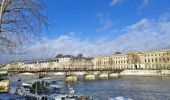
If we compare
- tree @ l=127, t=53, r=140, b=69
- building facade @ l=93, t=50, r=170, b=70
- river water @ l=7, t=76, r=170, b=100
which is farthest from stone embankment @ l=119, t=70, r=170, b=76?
river water @ l=7, t=76, r=170, b=100

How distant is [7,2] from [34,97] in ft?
153

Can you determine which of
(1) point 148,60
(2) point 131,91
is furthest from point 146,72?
(2) point 131,91

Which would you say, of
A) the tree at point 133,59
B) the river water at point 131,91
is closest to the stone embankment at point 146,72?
the tree at point 133,59

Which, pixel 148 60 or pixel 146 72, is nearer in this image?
pixel 146 72

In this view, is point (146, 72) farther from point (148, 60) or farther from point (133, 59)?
point (133, 59)

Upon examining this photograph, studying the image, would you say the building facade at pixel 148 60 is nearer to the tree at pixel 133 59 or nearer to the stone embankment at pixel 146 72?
the tree at pixel 133 59

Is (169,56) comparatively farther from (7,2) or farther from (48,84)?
(7,2)

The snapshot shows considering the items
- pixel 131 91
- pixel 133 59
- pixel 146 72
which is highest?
pixel 133 59

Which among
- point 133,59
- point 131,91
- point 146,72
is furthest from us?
point 133,59

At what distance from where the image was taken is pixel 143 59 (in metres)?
181

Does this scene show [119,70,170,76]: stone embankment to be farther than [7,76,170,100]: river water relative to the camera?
Yes

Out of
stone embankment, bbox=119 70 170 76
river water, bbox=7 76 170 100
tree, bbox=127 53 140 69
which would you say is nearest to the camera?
river water, bbox=7 76 170 100

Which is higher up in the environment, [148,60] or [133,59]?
[133,59]

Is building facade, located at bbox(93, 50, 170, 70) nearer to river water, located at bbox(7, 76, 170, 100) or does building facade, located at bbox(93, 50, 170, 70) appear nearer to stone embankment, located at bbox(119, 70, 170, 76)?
stone embankment, located at bbox(119, 70, 170, 76)
